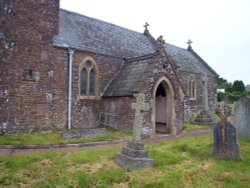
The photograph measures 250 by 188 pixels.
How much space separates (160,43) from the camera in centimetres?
1572

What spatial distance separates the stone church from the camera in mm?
13891

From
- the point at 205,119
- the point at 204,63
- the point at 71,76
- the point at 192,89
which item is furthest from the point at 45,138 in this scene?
the point at 204,63

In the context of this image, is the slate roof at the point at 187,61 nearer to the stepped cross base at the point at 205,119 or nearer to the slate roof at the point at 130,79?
the stepped cross base at the point at 205,119

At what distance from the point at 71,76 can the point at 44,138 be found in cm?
454

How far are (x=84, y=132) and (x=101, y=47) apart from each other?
674cm

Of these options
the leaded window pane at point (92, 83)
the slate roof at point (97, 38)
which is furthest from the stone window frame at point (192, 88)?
the leaded window pane at point (92, 83)

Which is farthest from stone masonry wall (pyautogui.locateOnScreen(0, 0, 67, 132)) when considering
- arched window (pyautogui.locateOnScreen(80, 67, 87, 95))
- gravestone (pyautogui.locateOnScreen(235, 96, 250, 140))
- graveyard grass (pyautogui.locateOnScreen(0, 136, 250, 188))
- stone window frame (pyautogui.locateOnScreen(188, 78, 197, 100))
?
stone window frame (pyautogui.locateOnScreen(188, 78, 197, 100))

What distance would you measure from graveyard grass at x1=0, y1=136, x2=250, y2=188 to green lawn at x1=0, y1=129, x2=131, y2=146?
250 centimetres

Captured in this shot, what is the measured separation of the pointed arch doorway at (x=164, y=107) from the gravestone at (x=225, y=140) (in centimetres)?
558

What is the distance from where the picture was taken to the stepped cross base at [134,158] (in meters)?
8.70

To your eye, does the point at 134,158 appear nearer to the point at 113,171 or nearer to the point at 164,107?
the point at 113,171

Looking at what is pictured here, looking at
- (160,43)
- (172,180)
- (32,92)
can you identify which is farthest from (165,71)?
(172,180)

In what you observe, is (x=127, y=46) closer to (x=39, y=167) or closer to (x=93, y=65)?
(x=93, y=65)

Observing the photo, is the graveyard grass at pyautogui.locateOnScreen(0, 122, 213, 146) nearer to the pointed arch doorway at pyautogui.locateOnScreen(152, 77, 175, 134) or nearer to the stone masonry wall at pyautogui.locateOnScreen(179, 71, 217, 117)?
the pointed arch doorway at pyautogui.locateOnScreen(152, 77, 175, 134)
